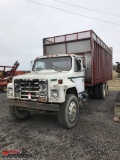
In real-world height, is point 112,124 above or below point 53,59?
below

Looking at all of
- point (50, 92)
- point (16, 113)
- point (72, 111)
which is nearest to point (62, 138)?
point (72, 111)

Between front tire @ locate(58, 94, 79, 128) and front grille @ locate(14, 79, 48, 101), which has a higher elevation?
front grille @ locate(14, 79, 48, 101)

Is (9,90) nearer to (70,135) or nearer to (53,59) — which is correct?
(53,59)

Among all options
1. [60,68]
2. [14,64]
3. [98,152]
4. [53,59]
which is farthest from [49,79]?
[14,64]

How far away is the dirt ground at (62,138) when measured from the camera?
380cm

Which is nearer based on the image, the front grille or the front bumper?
the front bumper

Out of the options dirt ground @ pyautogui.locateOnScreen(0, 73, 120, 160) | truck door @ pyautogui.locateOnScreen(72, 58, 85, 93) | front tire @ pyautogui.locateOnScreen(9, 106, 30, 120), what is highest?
A: truck door @ pyautogui.locateOnScreen(72, 58, 85, 93)

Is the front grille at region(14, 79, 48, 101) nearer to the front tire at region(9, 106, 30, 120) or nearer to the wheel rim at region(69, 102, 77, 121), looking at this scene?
the front tire at region(9, 106, 30, 120)

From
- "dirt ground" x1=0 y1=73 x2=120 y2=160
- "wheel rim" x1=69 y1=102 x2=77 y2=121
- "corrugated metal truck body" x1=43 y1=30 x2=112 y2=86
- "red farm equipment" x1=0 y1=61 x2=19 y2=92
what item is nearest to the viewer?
"dirt ground" x1=0 y1=73 x2=120 y2=160

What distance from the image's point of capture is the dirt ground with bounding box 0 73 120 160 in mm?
3798

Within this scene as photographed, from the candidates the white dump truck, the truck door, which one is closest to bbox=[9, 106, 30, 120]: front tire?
the white dump truck

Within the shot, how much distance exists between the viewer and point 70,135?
4.87m

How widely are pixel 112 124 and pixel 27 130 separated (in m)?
2.83

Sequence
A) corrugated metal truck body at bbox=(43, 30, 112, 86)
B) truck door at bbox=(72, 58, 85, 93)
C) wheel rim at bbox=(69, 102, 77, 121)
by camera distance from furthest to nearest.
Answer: corrugated metal truck body at bbox=(43, 30, 112, 86) → truck door at bbox=(72, 58, 85, 93) → wheel rim at bbox=(69, 102, 77, 121)
